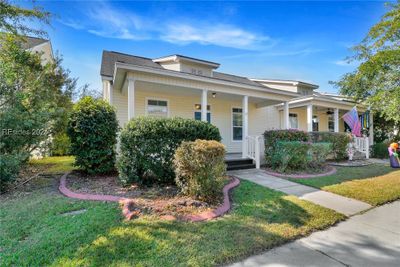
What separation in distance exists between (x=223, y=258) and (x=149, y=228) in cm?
120

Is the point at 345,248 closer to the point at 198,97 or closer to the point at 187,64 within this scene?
the point at 198,97

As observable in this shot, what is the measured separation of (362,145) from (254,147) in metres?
8.51

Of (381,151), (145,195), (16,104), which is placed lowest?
(145,195)

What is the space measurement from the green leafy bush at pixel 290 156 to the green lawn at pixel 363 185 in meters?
1.11

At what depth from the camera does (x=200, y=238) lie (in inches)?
122

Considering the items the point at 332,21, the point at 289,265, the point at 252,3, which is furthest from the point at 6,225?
the point at 332,21

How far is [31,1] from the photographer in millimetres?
6012

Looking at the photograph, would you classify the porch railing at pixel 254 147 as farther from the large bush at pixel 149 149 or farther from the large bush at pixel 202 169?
the large bush at pixel 202 169

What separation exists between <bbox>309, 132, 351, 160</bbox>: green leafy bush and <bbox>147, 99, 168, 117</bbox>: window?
757 cm

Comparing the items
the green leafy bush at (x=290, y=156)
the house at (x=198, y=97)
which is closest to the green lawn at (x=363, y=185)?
the green leafy bush at (x=290, y=156)

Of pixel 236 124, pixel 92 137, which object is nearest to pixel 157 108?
pixel 92 137

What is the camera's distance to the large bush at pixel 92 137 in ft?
20.6

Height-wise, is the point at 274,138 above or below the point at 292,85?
below

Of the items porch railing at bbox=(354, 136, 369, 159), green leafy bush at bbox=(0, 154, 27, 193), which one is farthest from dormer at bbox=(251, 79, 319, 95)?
green leafy bush at bbox=(0, 154, 27, 193)
